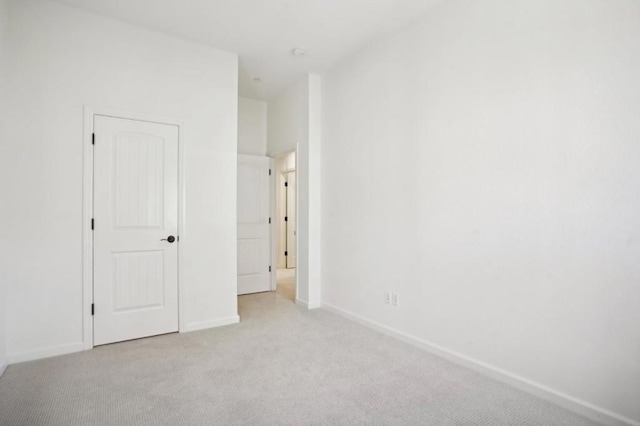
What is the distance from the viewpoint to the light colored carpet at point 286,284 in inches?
192

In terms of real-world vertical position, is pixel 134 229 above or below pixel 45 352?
above

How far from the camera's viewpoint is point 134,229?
10.1ft

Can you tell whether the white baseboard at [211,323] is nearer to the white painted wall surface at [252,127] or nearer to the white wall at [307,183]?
the white wall at [307,183]

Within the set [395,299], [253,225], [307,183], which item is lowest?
[395,299]

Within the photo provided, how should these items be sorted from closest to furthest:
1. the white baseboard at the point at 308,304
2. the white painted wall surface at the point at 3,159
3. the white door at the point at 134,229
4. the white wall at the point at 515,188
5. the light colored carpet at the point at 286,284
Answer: the white wall at the point at 515,188, the white painted wall surface at the point at 3,159, the white door at the point at 134,229, the white baseboard at the point at 308,304, the light colored carpet at the point at 286,284

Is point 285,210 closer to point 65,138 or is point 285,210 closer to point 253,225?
point 253,225

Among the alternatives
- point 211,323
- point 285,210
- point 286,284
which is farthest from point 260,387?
point 285,210

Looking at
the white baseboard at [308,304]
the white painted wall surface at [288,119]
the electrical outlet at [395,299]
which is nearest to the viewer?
the electrical outlet at [395,299]

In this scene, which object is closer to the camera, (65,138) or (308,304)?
(65,138)

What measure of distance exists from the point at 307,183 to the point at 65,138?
2.47 m

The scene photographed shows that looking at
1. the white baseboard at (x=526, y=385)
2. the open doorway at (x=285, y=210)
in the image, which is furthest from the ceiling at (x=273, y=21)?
the open doorway at (x=285, y=210)

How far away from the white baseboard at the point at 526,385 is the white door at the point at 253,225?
2.39 m

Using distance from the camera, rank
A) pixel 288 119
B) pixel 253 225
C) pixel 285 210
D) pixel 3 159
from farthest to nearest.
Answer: pixel 285 210
pixel 253 225
pixel 288 119
pixel 3 159

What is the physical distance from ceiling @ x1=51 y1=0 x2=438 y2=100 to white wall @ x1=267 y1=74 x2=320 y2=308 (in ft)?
1.84
